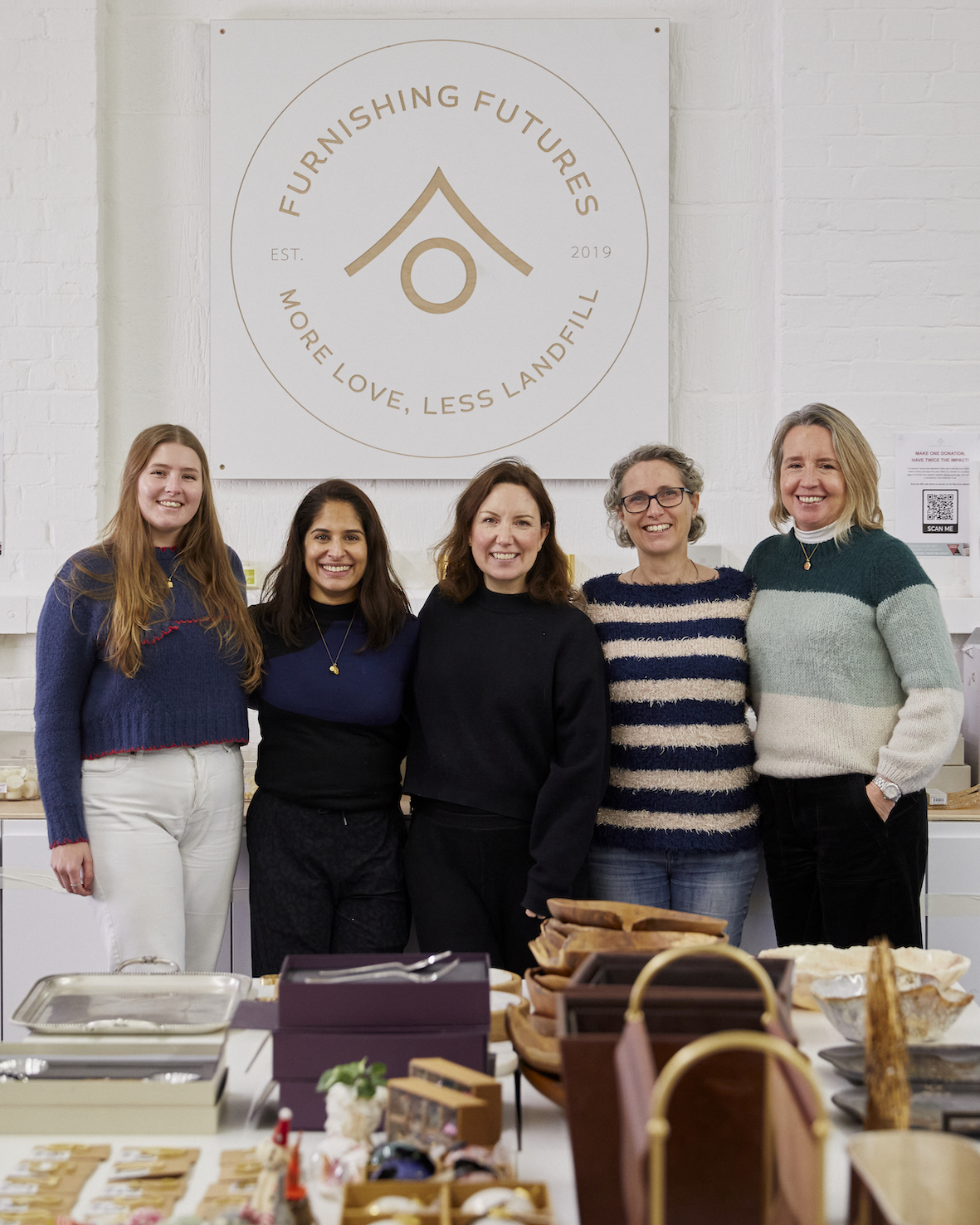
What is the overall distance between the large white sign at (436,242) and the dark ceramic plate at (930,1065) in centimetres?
235

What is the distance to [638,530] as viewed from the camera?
226cm

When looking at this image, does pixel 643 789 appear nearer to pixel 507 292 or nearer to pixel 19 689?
pixel 507 292

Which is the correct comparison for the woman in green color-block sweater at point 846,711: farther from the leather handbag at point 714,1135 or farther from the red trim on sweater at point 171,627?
the leather handbag at point 714,1135

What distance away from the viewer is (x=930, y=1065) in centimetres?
126

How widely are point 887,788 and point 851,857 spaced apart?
157 mm

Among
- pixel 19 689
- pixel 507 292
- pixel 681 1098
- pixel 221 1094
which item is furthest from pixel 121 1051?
pixel 507 292

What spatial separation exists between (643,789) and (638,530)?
54 centimetres

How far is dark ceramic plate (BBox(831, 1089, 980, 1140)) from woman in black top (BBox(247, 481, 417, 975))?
1159 millimetres

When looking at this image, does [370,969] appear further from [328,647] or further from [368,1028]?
[328,647]

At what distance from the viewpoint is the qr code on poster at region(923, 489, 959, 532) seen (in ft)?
10.9

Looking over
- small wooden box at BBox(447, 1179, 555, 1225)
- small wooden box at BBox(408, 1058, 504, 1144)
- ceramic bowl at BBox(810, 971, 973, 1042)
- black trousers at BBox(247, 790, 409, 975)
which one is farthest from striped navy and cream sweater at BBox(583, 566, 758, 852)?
small wooden box at BBox(447, 1179, 555, 1225)

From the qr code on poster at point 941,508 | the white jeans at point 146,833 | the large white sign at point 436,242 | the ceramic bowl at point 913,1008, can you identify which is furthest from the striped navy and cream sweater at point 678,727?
the qr code on poster at point 941,508

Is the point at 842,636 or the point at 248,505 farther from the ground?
the point at 248,505

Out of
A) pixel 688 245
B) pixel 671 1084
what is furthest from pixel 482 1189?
pixel 688 245
